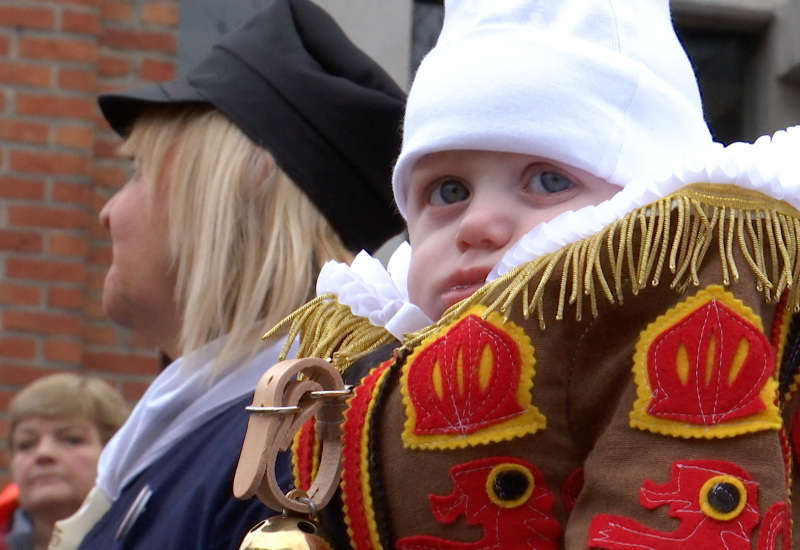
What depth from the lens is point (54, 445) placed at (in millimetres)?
3346

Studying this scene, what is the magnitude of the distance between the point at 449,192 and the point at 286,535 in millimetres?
400

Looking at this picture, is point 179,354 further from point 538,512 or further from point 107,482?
point 538,512

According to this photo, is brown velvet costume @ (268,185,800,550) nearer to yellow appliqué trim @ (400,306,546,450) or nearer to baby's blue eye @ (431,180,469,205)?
yellow appliqué trim @ (400,306,546,450)

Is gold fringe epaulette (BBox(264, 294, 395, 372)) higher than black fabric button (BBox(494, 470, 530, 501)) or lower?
higher

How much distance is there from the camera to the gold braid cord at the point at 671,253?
1107 mm

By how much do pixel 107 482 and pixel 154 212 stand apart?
0.44 m

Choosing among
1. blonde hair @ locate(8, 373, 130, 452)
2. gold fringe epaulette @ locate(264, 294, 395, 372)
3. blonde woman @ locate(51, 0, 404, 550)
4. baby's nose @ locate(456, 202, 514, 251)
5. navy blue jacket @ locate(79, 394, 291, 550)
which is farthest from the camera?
blonde hair @ locate(8, 373, 130, 452)

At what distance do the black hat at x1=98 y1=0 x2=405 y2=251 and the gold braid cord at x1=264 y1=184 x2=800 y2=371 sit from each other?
0.93m

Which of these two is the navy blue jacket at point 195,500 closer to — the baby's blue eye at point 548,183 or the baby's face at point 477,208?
the baby's face at point 477,208

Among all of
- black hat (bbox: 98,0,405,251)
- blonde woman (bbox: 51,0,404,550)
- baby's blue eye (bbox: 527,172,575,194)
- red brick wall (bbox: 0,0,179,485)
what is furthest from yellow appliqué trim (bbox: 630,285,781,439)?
red brick wall (bbox: 0,0,179,485)

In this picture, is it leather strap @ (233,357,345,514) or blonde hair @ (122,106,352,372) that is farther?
blonde hair @ (122,106,352,372)

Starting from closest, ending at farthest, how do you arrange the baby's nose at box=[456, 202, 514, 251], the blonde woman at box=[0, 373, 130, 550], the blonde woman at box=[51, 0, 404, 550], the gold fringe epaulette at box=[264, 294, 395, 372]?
the baby's nose at box=[456, 202, 514, 251]
the gold fringe epaulette at box=[264, 294, 395, 372]
the blonde woman at box=[51, 0, 404, 550]
the blonde woman at box=[0, 373, 130, 550]

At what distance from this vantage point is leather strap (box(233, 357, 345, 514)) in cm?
115

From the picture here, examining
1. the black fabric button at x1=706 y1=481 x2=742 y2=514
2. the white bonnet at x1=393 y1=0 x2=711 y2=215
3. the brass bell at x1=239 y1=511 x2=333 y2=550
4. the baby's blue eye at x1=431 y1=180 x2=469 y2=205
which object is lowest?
the brass bell at x1=239 y1=511 x2=333 y2=550
